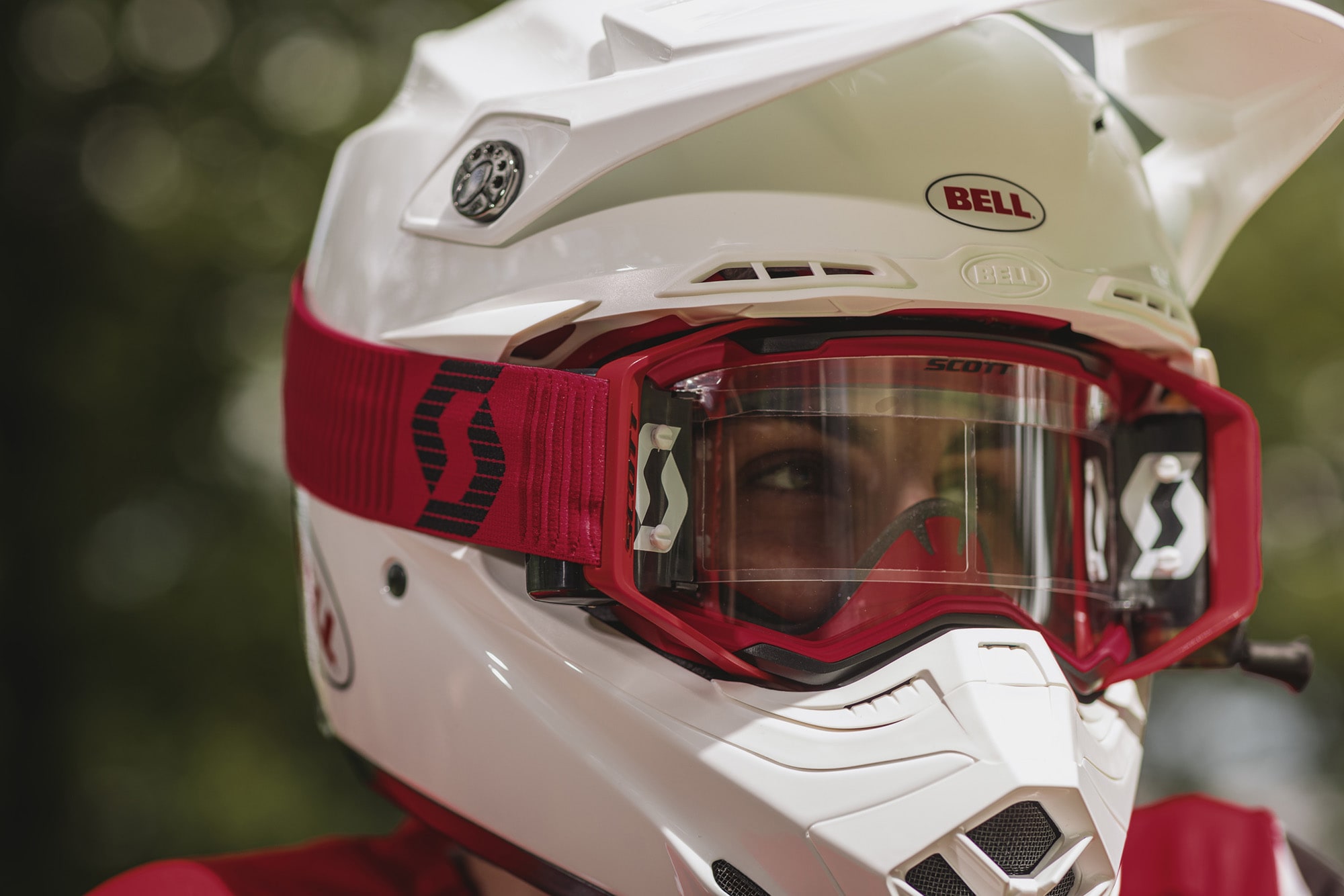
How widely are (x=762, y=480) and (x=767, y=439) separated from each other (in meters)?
0.04

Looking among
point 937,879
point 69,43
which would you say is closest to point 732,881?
point 937,879

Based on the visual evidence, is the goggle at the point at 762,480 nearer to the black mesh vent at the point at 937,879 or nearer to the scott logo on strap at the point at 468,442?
the scott logo on strap at the point at 468,442

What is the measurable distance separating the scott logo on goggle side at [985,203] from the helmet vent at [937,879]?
1.96 ft

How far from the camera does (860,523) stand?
1048mm

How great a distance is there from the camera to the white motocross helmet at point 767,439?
0.96 metres

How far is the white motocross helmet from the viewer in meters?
0.96

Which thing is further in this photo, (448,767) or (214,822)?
(214,822)

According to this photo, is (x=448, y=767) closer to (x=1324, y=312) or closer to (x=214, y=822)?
(x=214, y=822)

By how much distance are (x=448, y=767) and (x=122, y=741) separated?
215cm

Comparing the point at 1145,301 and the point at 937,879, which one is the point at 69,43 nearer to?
the point at 1145,301

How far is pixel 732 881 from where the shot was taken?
3.24ft

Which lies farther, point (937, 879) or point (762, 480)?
point (762, 480)

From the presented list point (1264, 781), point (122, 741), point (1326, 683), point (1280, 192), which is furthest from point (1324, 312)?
point (122, 741)

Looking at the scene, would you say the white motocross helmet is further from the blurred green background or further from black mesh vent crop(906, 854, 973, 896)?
the blurred green background
